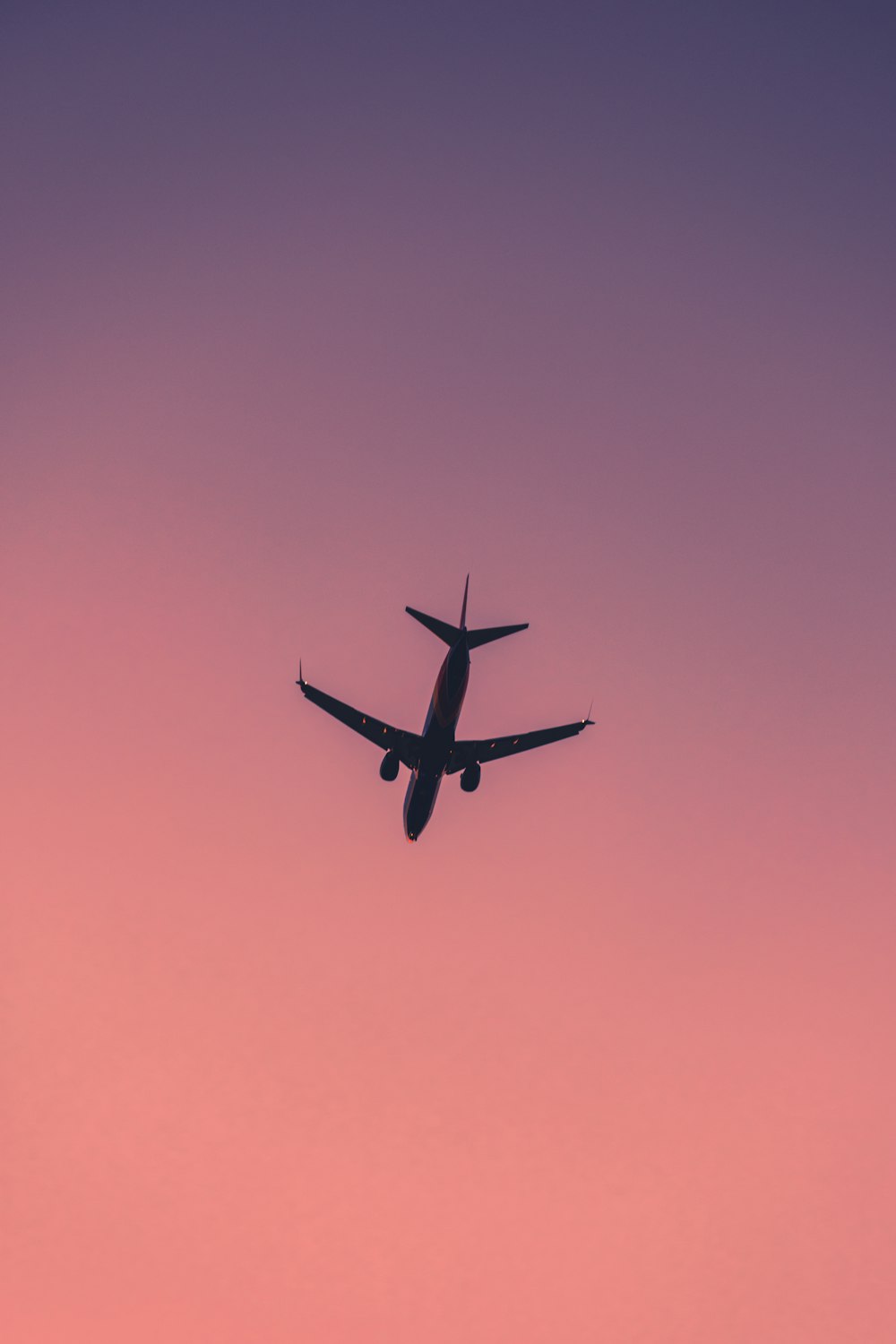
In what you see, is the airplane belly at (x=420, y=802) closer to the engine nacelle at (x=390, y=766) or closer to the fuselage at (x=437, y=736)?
the fuselage at (x=437, y=736)

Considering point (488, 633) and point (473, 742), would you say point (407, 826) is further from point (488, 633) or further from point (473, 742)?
point (488, 633)

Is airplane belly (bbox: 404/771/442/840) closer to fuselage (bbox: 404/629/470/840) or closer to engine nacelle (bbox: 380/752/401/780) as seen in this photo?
fuselage (bbox: 404/629/470/840)

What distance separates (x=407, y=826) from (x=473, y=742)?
18.9ft

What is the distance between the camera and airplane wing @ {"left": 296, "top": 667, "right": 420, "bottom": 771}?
7312cm

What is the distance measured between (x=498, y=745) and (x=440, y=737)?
501cm

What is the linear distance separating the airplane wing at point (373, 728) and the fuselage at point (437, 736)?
1.15m

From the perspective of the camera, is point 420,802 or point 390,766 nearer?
point 420,802

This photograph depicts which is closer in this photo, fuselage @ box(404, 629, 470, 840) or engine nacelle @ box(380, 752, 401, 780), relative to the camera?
fuselage @ box(404, 629, 470, 840)

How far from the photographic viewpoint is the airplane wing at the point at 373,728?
73.1 m

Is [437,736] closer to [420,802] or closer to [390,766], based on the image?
[420,802]

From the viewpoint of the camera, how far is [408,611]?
69.1 meters

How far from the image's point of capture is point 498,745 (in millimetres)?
73500

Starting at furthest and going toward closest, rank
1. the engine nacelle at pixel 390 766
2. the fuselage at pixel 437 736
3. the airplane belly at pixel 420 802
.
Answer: the engine nacelle at pixel 390 766 → the airplane belly at pixel 420 802 → the fuselage at pixel 437 736

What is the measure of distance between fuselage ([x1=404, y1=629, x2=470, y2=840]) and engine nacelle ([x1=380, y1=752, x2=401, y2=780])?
3.27ft
